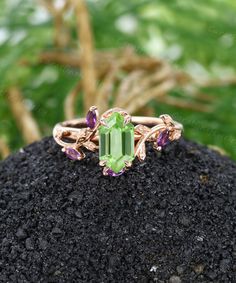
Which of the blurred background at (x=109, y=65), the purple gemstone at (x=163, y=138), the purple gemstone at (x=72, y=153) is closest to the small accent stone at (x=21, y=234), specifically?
the purple gemstone at (x=72, y=153)

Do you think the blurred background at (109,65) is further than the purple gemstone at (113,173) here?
Yes

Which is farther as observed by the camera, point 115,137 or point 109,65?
point 109,65

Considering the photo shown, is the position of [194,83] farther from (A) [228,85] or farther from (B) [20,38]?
(B) [20,38]

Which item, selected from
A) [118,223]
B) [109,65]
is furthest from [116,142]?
[109,65]

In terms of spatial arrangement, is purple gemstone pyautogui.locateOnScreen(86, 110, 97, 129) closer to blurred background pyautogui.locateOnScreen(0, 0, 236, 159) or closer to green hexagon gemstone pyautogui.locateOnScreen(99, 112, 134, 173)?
green hexagon gemstone pyautogui.locateOnScreen(99, 112, 134, 173)

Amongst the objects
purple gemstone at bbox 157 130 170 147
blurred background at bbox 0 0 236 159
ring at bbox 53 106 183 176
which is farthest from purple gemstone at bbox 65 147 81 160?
blurred background at bbox 0 0 236 159

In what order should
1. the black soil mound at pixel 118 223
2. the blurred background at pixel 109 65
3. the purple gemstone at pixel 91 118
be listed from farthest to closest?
1. the blurred background at pixel 109 65
2. the purple gemstone at pixel 91 118
3. the black soil mound at pixel 118 223

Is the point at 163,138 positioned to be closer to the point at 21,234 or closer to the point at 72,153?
the point at 72,153

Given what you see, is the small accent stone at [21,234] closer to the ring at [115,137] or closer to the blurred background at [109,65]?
the ring at [115,137]
